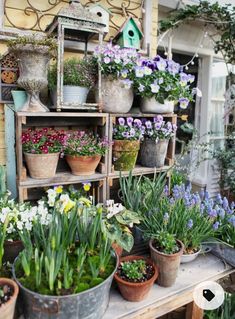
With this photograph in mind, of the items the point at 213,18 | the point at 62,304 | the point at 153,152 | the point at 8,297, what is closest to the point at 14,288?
the point at 8,297

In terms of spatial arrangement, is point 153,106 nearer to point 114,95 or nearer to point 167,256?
point 114,95

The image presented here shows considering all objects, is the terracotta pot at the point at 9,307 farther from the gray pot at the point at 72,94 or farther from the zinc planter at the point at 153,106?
the zinc planter at the point at 153,106

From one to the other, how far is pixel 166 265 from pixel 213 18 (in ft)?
8.82

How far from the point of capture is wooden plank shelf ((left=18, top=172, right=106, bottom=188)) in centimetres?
155

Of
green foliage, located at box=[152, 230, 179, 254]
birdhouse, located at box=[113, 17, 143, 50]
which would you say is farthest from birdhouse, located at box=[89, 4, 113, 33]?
green foliage, located at box=[152, 230, 179, 254]

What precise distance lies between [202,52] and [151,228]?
257 cm

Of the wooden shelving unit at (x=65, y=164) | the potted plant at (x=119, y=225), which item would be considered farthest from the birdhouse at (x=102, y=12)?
the potted plant at (x=119, y=225)

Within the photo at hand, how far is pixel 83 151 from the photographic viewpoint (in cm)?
165

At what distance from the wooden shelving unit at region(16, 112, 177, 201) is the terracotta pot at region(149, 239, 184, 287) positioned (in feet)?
1.94

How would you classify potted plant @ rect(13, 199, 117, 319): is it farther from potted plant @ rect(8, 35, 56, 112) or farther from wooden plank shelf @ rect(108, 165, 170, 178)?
potted plant @ rect(8, 35, 56, 112)

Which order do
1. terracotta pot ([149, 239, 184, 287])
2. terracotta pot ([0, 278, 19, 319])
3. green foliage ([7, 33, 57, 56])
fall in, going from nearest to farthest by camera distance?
terracotta pot ([0, 278, 19, 319]) < terracotta pot ([149, 239, 184, 287]) < green foliage ([7, 33, 57, 56])

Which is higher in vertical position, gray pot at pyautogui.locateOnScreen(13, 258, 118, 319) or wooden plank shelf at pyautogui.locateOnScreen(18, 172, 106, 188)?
wooden plank shelf at pyautogui.locateOnScreen(18, 172, 106, 188)

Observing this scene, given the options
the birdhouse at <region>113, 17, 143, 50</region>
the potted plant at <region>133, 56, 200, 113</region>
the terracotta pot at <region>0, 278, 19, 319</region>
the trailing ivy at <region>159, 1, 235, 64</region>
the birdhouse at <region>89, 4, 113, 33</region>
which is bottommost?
the terracotta pot at <region>0, 278, 19, 319</region>

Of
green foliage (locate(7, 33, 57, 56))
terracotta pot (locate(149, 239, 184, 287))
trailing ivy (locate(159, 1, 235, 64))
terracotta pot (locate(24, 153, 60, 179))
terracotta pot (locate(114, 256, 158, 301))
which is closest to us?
terracotta pot (locate(114, 256, 158, 301))
